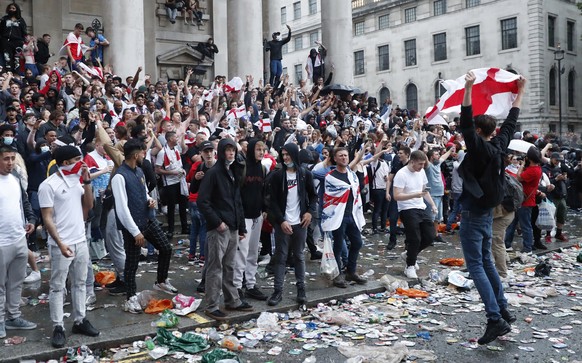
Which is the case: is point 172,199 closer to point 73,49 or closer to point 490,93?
point 490,93

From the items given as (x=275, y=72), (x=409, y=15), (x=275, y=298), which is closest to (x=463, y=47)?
(x=409, y=15)

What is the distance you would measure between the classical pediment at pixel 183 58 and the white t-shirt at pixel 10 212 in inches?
756

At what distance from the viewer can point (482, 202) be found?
5809 millimetres

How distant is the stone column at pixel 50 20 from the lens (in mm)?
21500

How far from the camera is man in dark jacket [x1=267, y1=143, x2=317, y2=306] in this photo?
23.7ft

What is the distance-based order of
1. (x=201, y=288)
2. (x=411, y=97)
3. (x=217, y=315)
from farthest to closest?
1. (x=411, y=97)
2. (x=201, y=288)
3. (x=217, y=315)

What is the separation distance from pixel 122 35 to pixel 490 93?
48.0 feet

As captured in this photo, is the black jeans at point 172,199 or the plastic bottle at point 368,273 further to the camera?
the black jeans at point 172,199

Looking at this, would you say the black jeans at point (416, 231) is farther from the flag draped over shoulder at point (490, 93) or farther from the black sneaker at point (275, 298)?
the black sneaker at point (275, 298)

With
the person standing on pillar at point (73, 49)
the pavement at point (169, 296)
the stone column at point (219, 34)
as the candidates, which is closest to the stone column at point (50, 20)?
the person standing on pillar at point (73, 49)

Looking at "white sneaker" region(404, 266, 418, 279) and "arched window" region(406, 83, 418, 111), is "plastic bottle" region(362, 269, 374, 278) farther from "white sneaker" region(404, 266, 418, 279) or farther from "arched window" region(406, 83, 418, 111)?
"arched window" region(406, 83, 418, 111)

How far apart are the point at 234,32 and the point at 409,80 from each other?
34.8m

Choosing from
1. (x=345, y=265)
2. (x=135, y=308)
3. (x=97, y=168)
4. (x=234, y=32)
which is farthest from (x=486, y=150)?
(x=234, y=32)

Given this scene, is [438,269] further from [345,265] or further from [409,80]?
[409,80]
